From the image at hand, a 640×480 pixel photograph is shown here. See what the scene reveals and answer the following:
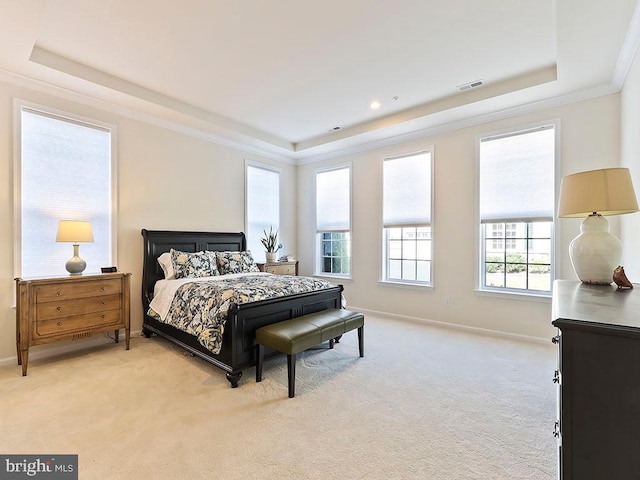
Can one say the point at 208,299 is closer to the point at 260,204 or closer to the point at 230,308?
the point at 230,308

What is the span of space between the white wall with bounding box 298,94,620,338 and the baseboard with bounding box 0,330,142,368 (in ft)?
11.6

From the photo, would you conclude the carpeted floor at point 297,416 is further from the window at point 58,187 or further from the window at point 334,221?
the window at point 334,221

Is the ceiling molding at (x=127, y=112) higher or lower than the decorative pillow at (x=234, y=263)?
higher

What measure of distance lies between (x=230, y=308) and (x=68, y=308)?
1835 mm

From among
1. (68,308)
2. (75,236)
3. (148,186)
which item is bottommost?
(68,308)

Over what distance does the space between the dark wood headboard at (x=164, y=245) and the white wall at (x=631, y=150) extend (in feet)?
15.8

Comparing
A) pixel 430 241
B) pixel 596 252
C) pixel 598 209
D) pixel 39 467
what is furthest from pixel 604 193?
pixel 39 467

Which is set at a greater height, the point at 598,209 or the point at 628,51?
the point at 628,51

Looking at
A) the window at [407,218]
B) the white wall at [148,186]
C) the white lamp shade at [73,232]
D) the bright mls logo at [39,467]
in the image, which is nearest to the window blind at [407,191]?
the window at [407,218]

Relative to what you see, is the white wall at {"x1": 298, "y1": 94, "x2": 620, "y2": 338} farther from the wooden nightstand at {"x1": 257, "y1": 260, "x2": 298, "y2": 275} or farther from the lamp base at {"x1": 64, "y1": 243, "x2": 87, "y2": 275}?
the lamp base at {"x1": 64, "y1": 243, "x2": 87, "y2": 275}

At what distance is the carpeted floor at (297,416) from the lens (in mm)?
1739

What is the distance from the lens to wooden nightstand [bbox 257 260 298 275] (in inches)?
204

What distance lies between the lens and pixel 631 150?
2.75 m

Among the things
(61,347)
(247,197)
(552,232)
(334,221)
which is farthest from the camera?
(334,221)
